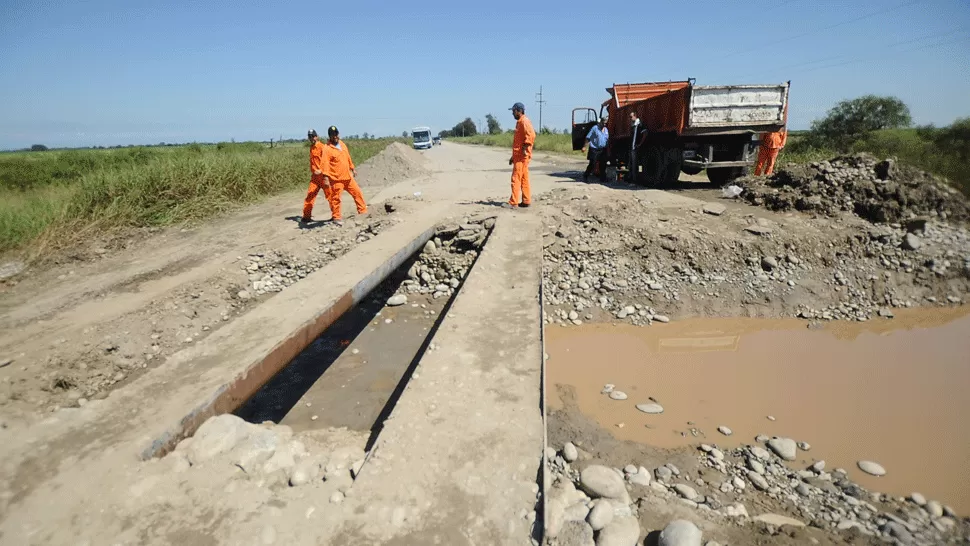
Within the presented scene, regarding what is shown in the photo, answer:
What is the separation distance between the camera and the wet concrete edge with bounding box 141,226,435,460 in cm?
195

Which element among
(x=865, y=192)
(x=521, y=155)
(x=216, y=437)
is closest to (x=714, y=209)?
(x=865, y=192)

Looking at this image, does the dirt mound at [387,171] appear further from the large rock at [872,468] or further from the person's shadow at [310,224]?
the large rock at [872,468]

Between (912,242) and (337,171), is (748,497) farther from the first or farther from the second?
(337,171)

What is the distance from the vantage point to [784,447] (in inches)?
107

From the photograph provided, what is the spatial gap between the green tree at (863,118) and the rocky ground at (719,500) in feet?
78.9

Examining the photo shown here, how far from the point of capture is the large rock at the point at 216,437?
1882 mm

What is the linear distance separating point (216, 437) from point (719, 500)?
8.42ft

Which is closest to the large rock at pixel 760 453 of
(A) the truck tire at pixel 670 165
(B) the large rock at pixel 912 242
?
(B) the large rock at pixel 912 242

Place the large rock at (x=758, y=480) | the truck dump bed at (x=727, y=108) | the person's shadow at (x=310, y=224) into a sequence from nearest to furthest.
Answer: the large rock at (x=758, y=480) < the person's shadow at (x=310, y=224) < the truck dump bed at (x=727, y=108)

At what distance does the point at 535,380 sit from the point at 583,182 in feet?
26.6

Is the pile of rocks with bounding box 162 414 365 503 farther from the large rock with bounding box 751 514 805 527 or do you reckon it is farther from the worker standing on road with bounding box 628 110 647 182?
the worker standing on road with bounding box 628 110 647 182

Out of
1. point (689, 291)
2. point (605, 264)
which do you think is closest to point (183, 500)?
point (605, 264)

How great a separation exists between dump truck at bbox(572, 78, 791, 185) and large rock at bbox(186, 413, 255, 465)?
7385 mm

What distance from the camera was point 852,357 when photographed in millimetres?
3889
